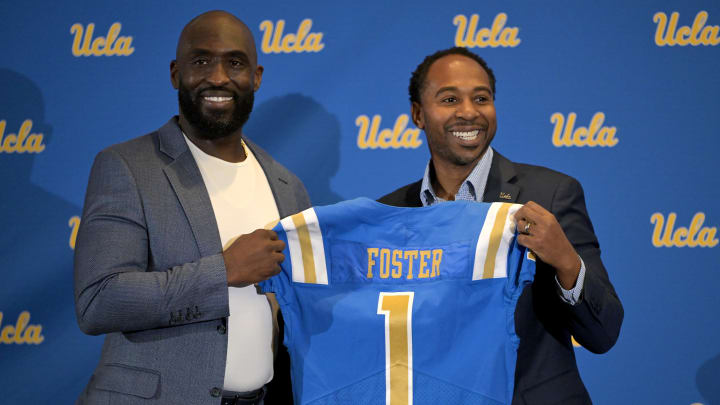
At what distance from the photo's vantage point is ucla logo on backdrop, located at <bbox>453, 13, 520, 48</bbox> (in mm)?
2969

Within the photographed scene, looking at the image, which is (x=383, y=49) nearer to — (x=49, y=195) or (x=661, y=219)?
(x=661, y=219)

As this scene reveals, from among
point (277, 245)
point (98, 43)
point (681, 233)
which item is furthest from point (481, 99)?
point (98, 43)

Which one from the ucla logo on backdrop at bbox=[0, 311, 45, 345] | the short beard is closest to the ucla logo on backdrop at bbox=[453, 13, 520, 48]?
the short beard

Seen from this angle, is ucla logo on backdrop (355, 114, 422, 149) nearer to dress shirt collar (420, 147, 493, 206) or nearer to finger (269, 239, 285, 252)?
dress shirt collar (420, 147, 493, 206)

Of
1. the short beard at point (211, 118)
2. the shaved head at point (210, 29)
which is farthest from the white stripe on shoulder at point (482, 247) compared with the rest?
the shaved head at point (210, 29)

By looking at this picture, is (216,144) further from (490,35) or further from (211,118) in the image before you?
(490,35)

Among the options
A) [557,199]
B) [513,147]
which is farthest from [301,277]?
[513,147]

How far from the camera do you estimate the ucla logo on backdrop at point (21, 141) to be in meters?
3.11

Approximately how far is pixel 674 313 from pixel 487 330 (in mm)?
1515

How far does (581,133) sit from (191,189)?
1.79 m

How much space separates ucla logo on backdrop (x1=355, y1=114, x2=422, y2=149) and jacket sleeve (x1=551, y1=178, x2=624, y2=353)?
115 centimetres

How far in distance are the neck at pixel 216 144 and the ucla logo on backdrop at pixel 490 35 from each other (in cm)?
129

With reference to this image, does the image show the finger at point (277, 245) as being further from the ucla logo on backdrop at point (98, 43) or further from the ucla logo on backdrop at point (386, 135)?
the ucla logo on backdrop at point (98, 43)

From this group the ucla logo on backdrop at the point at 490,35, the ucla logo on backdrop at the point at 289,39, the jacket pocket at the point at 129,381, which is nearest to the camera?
the jacket pocket at the point at 129,381
